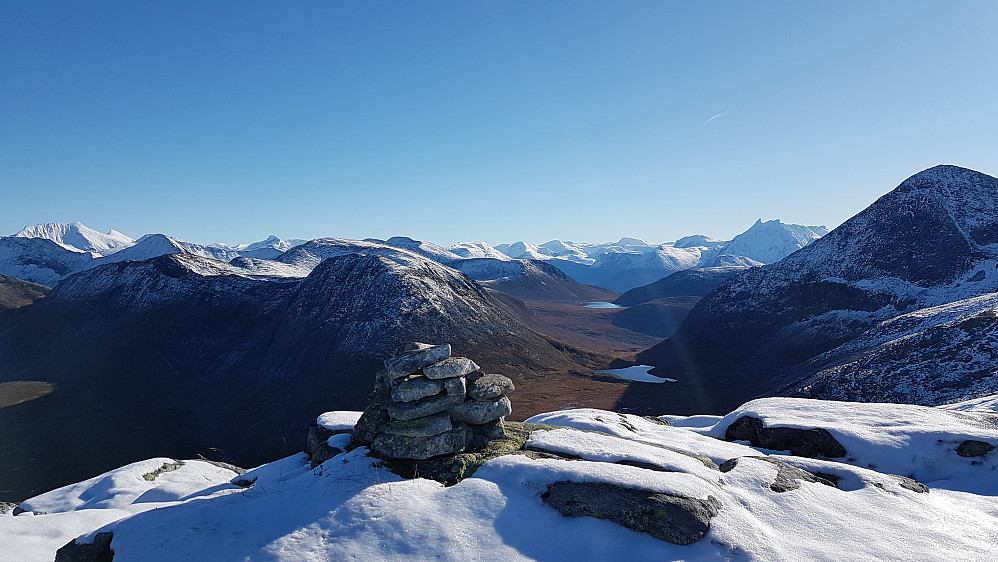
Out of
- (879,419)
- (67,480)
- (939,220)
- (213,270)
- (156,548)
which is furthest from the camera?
(213,270)

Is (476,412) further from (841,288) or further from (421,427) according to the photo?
(841,288)

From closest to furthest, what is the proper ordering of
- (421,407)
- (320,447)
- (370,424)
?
(421,407) → (370,424) → (320,447)

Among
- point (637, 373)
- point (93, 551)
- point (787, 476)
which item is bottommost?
point (637, 373)

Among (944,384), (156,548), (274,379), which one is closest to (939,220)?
(944,384)

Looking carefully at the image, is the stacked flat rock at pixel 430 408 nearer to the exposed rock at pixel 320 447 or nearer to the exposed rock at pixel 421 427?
the exposed rock at pixel 421 427

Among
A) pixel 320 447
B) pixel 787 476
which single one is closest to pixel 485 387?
pixel 320 447

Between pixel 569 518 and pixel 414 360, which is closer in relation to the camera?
pixel 569 518

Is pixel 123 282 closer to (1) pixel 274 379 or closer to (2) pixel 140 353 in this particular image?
(2) pixel 140 353

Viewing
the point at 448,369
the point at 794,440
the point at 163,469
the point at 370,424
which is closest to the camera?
the point at 448,369
